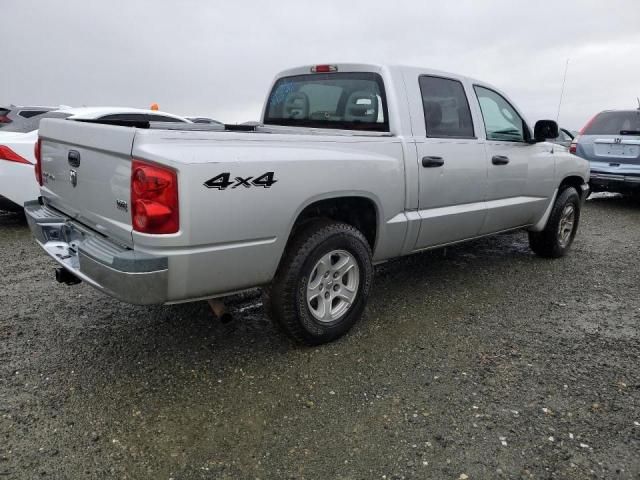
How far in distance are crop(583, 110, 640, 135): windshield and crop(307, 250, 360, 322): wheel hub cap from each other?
7.26 metres

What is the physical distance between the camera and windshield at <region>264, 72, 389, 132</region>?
3.76 m

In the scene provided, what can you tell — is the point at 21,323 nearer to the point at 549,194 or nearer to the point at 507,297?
the point at 507,297

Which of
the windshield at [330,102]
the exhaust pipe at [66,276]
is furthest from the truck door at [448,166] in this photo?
the exhaust pipe at [66,276]

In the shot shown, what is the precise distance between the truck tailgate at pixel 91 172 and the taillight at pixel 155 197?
91 millimetres

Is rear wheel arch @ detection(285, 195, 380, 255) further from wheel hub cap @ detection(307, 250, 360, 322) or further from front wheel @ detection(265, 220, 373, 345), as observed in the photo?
wheel hub cap @ detection(307, 250, 360, 322)

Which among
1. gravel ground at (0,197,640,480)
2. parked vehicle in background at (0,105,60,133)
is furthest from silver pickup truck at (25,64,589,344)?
parked vehicle in background at (0,105,60,133)

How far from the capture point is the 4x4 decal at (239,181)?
249cm

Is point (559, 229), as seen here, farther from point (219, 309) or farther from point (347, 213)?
point (219, 309)

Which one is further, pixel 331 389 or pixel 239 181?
pixel 331 389

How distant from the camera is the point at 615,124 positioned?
8727mm

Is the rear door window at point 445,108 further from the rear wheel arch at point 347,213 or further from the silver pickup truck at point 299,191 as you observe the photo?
Result: the rear wheel arch at point 347,213

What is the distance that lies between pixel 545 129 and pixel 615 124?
506cm

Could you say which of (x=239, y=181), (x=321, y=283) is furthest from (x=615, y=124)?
(x=239, y=181)

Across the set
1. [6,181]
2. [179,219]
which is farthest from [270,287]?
[6,181]
